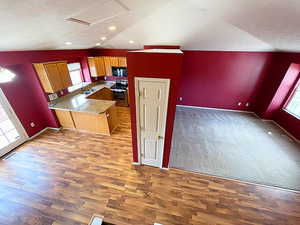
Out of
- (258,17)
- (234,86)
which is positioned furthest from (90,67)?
(234,86)

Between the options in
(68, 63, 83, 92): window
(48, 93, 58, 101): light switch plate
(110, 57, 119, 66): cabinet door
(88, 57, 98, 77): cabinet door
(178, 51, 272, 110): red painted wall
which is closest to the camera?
(48, 93, 58, 101): light switch plate

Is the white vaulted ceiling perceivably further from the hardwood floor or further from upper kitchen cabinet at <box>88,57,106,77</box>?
the hardwood floor

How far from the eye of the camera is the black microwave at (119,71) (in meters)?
5.69

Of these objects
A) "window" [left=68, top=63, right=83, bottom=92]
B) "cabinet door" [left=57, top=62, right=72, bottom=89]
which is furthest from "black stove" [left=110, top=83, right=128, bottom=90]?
"cabinet door" [left=57, top=62, right=72, bottom=89]

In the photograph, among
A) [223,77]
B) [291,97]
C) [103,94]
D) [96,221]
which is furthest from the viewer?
[103,94]

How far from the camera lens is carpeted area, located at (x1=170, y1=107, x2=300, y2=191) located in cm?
273

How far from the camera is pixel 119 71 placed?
5.74 metres

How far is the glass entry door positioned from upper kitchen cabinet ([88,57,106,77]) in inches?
125

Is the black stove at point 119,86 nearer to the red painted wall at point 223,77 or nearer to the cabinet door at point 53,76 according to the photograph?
the cabinet door at point 53,76

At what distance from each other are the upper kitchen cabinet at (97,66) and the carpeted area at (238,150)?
4264 millimetres

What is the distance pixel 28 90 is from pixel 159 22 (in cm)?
432

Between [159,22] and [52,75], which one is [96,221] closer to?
[52,75]

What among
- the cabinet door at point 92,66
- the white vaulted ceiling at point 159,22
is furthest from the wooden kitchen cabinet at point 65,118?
the cabinet door at point 92,66

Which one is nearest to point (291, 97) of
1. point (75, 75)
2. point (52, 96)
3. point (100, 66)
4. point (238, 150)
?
point (238, 150)
